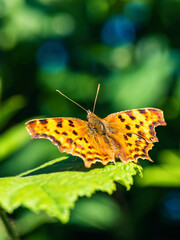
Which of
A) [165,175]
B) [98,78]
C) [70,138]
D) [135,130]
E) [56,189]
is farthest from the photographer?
[98,78]

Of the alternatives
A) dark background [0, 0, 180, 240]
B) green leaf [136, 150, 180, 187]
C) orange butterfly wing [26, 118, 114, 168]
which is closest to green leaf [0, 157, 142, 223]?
orange butterfly wing [26, 118, 114, 168]

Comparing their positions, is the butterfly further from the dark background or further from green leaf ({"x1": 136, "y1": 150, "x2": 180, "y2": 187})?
the dark background

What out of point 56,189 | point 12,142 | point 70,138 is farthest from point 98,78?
point 56,189

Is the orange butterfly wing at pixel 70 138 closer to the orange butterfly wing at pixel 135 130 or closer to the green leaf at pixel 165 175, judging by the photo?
the orange butterfly wing at pixel 135 130

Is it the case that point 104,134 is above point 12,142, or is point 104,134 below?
above

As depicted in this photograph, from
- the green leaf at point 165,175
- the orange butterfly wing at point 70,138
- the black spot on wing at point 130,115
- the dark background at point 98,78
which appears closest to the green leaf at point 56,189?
the orange butterfly wing at point 70,138

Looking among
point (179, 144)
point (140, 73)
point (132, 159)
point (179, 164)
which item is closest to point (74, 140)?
point (132, 159)

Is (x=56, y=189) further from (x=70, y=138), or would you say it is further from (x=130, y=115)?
(x=130, y=115)

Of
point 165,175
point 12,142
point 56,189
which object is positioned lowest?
point 165,175
